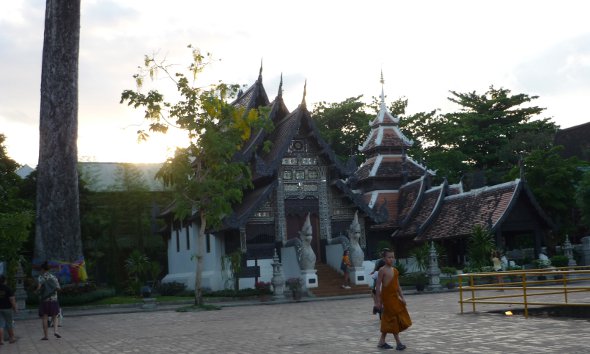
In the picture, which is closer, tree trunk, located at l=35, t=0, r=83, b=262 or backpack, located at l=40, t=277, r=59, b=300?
backpack, located at l=40, t=277, r=59, b=300

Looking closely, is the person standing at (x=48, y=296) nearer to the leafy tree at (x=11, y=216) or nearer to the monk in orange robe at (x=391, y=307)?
the leafy tree at (x=11, y=216)

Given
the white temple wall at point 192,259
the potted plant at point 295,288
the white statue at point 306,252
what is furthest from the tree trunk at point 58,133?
the white statue at point 306,252

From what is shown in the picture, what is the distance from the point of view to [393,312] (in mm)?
10906

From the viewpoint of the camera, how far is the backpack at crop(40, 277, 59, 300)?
1562 cm

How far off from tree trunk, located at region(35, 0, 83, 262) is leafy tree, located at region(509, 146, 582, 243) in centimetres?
2603

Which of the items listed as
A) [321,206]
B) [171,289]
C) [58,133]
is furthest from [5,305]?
[321,206]

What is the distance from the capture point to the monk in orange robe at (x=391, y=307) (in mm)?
10805

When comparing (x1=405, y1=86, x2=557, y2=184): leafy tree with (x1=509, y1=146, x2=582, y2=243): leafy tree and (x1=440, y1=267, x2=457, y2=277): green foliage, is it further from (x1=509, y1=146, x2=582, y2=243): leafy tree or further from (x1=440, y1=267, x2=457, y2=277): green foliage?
(x1=440, y1=267, x2=457, y2=277): green foliage

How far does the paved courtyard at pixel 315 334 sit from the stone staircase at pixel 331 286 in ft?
32.0

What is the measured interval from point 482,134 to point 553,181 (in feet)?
52.1

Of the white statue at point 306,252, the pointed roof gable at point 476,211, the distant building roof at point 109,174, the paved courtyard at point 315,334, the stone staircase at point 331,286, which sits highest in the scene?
the distant building roof at point 109,174

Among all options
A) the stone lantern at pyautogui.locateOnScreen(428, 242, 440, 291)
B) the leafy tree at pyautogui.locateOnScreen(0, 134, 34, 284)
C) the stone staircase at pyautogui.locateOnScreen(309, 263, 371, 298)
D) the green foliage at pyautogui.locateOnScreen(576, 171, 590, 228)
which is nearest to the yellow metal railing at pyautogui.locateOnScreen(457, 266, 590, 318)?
the stone lantern at pyautogui.locateOnScreen(428, 242, 440, 291)

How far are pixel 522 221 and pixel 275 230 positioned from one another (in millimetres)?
12519

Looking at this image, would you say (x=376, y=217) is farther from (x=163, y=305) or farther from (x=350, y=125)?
(x=350, y=125)
